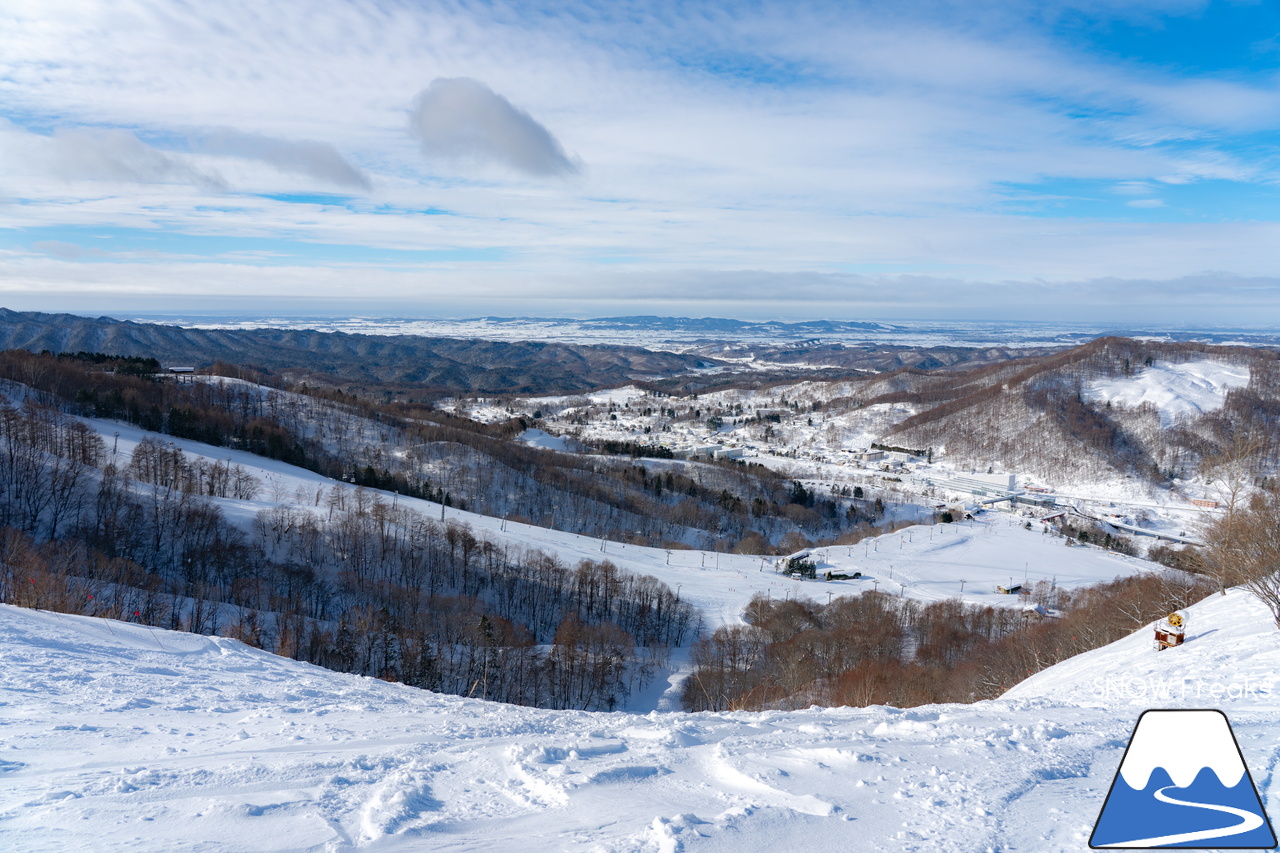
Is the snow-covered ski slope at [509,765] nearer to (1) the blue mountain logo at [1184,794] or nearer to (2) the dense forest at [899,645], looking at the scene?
(1) the blue mountain logo at [1184,794]

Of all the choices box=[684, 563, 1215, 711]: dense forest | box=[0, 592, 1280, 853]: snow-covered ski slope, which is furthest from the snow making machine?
box=[684, 563, 1215, 711]: dense forest

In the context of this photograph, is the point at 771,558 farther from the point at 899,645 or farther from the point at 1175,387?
the point at 1175,387

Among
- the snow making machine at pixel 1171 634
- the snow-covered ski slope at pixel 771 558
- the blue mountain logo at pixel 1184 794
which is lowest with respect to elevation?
the snow-covered ski slope at pixel 771 558

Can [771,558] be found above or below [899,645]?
below

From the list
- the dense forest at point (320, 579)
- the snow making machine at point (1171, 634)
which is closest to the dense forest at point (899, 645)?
the dense forest at point (320, 579)

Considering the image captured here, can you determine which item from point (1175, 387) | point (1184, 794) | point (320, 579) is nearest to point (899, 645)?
point (1184, 794)

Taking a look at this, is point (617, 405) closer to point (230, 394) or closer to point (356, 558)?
point (230, 394)
